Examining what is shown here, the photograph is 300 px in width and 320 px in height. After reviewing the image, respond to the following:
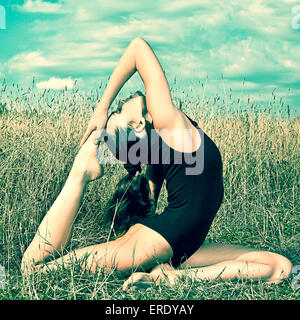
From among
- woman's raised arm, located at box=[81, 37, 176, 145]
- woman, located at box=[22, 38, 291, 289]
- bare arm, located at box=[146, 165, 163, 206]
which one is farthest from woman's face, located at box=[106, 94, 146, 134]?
bare arm, located at box=[146, 165, 163, 206]

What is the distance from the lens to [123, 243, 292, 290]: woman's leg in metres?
2.36

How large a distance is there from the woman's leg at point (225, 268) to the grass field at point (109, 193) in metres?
0.06

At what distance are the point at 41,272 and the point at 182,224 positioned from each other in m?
0.87

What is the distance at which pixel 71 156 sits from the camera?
3836 mm

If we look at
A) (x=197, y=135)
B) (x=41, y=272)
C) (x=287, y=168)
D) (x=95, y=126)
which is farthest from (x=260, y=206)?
(x=41, y=272)

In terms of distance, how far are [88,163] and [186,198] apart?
650 mm

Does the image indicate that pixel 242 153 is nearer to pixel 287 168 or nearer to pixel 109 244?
pixel 287 168

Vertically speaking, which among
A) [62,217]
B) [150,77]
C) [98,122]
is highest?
[150,77]

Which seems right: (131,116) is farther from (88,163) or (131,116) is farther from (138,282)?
(138,282)

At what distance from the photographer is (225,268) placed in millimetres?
2447

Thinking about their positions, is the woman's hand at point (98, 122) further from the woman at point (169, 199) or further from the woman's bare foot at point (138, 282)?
the woman's bare foot at point (138, 282)

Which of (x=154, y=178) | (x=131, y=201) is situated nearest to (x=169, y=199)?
(x=154, y=178)

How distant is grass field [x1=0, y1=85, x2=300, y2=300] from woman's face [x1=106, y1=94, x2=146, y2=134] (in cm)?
89

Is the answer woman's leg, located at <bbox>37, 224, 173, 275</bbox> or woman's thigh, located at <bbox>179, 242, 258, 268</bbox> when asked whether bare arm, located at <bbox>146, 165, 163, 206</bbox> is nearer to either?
woman's leg, located at <bbox>37, 224, 173, 275</bbox>
